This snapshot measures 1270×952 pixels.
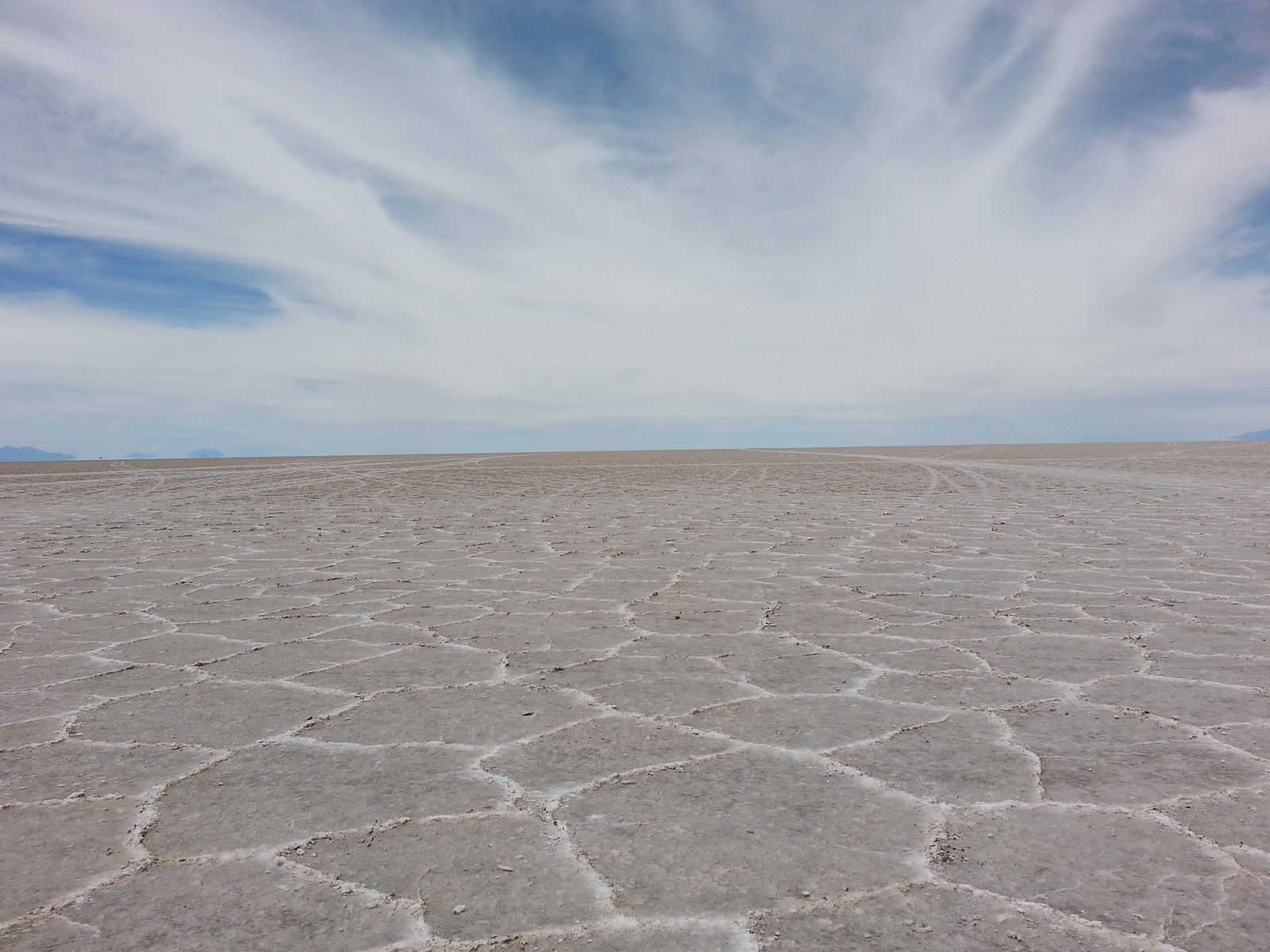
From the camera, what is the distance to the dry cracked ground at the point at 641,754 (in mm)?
1357

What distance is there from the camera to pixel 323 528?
6742 millimetres

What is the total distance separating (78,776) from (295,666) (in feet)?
2.85

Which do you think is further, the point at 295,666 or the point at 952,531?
the point at 952,531

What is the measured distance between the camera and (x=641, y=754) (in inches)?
78.4

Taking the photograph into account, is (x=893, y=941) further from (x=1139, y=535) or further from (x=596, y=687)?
(x=1139, y=535)

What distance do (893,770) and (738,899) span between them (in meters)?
0.63

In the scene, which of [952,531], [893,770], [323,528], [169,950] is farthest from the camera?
[323,528]

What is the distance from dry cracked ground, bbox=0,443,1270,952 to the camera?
1357 mm

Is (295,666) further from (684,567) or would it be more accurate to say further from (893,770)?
(684,567)

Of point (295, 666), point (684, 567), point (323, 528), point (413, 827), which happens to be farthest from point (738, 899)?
point (323, 528)

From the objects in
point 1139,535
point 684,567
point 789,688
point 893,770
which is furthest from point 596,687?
point 1139,535

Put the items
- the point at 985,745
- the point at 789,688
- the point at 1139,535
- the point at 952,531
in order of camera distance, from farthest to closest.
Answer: the point at 952,531, the point at 1139,535, the point at 789,688, the point at 985,745

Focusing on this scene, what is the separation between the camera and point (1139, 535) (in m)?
5.75

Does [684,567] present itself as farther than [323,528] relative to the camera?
No
